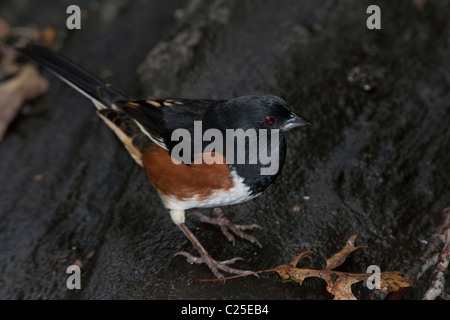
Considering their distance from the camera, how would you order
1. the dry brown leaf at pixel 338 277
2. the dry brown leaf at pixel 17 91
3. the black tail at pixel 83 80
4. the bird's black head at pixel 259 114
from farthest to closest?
the dry brown leaf at pixel 17 91 < the black tail at pixel 83 80 < the bird's black head at pixel 259 114 < the dry brown leaf at pixel 338 277

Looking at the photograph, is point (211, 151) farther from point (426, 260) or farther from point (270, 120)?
Result: point (426, 260)

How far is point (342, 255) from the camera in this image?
2785 mm

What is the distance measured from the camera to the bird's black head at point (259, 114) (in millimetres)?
2684

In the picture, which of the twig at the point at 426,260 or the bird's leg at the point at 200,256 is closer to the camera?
the twig at the point at 426,260

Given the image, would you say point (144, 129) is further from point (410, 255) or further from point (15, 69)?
point (15, 69)

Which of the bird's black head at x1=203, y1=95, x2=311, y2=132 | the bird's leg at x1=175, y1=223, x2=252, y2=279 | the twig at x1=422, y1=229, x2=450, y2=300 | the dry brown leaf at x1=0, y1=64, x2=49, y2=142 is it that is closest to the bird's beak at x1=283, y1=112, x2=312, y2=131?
the bird's black head at x1=203, y1=95, x2=311, y2=132

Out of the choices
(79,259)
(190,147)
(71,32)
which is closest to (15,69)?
(71,32)

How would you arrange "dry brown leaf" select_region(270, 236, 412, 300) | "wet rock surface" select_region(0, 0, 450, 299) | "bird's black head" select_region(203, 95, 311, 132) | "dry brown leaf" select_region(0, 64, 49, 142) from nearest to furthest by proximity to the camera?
"dry brown leaf" select_region(270, 236, 412, 300) → "bird's black head" select_region(203, 95, 311, 132) → "wet rock surface" select_region(0, 0, 450, 299) → "dry brown leaf" select_region(0, 64, 49, 142)

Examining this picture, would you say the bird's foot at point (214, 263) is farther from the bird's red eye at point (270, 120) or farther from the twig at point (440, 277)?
the twig at point (440, 277)

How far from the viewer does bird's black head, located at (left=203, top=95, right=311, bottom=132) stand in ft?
8.80

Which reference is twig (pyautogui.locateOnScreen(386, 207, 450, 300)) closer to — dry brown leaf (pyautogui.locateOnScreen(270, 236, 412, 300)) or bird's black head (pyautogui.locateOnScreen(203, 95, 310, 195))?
dry brown leaf (pyautogui.locateOnScreen(270, 236, 412, 300))

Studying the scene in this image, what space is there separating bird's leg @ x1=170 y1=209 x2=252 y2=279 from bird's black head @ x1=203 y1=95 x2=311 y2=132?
1.91 feet

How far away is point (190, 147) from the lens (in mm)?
2820

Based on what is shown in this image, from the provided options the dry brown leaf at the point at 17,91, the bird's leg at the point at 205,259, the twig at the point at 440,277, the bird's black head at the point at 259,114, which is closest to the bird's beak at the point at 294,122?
the bird's black head at the point at 259,114
